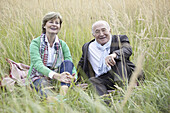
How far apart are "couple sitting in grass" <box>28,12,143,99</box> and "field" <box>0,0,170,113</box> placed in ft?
0.64

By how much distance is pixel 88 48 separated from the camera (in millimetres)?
2613

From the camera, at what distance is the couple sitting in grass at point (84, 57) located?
2320mm

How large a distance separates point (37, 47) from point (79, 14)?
135 cm

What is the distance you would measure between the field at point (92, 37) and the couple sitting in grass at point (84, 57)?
0.64ft

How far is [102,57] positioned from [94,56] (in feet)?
0.44

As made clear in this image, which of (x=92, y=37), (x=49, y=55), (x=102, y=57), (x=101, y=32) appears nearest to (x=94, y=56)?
(x=102, y=57)

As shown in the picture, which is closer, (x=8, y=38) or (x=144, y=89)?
(x=144, y=89)

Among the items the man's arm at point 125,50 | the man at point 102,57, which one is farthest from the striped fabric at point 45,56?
the man's arm at point 125,50

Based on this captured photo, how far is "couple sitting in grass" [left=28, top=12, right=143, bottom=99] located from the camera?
7.61ft

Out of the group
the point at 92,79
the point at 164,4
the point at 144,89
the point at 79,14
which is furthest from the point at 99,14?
the point at 144,89

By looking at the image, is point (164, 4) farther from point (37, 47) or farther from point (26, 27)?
point (26, 27)

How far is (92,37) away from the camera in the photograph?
3244 millimetres

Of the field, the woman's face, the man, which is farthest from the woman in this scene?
the field

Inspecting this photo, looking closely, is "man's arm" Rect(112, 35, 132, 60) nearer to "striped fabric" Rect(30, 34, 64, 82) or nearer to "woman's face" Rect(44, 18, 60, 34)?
"striped fabric" Rect(30, 34, 64, 82)
